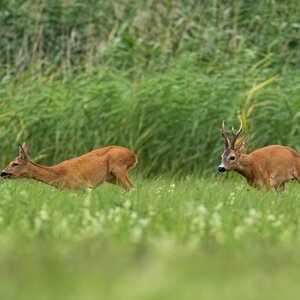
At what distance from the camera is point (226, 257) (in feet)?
17.4

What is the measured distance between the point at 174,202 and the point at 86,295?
3.51 metres

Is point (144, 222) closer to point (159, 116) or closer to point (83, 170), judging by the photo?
point (83, 170)

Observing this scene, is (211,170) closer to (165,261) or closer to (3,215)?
(3,215)

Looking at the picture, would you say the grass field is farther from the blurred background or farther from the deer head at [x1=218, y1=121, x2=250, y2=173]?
the blurred background

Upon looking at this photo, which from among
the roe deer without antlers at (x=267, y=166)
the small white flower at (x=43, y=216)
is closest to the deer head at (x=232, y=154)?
the roe deer without antlers at (x=267, y=166)

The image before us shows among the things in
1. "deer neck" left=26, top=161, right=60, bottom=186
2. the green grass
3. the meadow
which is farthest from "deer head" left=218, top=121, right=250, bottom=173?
"deer neck" left=26, top=161, right=60, bottom=186

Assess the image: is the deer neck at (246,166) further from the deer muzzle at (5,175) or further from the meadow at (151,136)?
the deer muzzle at (5,175)

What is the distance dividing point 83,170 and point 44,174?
378mm

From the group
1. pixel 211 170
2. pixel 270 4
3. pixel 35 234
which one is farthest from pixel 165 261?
pixel 270 4

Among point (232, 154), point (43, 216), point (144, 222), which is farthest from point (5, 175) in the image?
point (144, 222)

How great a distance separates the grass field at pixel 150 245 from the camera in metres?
4.30

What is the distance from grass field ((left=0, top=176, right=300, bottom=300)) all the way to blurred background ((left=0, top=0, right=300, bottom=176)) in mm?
3344

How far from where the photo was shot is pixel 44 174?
10.2 m

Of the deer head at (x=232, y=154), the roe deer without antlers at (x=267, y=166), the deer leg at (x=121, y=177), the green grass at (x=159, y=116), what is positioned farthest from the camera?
the green grass at (x=159, y=116)
